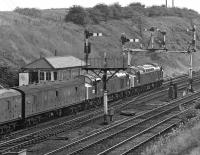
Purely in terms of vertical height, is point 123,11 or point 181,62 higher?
point 123,11

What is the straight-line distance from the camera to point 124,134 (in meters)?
28.2

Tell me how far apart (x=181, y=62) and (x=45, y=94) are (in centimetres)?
6339

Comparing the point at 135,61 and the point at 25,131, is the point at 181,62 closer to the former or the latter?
the point at 135,61

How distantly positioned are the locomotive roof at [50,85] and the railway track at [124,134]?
18.4ft

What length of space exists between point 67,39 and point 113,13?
34.7 meters

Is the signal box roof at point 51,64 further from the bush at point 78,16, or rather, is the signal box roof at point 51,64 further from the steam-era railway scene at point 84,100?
the bush at point 78,16

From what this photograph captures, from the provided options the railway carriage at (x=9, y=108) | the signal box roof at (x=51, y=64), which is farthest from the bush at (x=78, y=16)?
the railway carriage at (x=9, y=108)

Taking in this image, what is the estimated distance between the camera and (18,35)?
6412 cm

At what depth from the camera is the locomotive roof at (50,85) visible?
30772 mm

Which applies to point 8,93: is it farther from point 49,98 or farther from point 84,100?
point 84,100

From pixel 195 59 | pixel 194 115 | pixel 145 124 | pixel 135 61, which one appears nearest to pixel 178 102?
pixel 194 115

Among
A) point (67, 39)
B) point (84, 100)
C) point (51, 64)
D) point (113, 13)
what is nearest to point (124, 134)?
point (84, 100)

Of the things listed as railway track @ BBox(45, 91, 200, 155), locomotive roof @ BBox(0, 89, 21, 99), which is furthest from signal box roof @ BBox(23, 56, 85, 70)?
locomotive roof @ BBox(0, 89, 21, 99)

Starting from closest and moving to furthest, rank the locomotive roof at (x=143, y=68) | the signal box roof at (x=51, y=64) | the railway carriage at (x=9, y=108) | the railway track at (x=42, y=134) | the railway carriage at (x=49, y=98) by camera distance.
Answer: the railway track at (x=42, y=134) → the railway carriage at (x=9, y=108) → the railway carriage at (x=49, y=98) → the signal box roof at (x=51, y=64) → the locomotive roof at (x=143, y=68)
